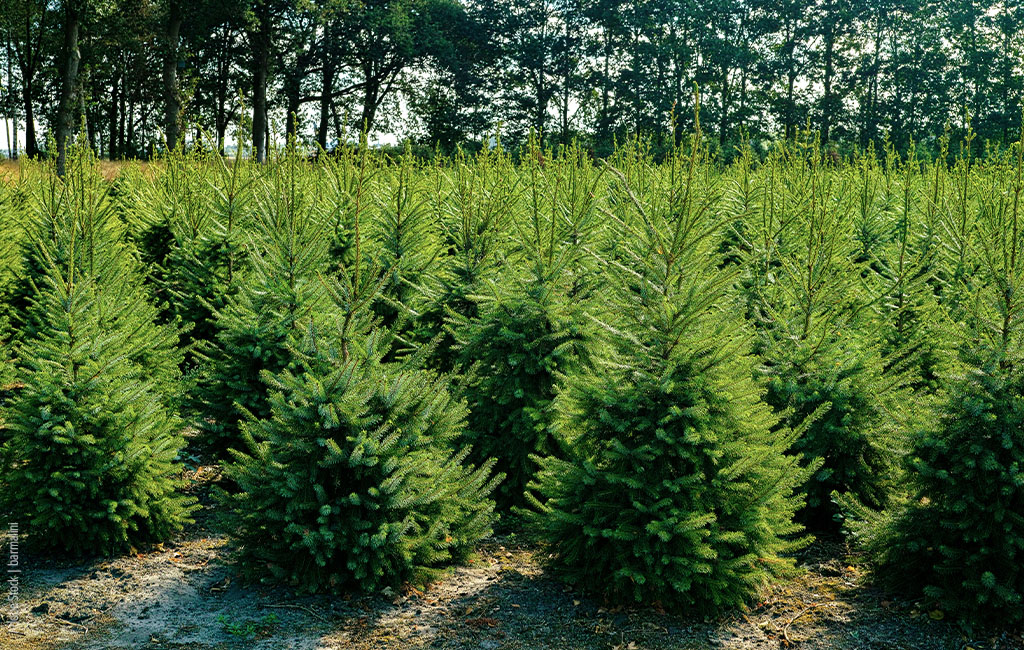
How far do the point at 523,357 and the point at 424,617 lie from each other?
6.03ft

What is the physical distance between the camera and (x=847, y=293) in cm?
Result: 561

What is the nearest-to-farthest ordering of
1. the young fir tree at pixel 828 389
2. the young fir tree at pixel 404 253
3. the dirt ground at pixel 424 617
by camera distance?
the dirt ground at pixel 424 617
the young fir tree at pixel 828 389
the young fir tree at pixel 404 253

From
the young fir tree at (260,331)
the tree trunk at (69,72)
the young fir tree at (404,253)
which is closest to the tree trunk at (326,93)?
the tree trunk at (69,72)

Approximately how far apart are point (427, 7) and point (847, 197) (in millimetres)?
35379

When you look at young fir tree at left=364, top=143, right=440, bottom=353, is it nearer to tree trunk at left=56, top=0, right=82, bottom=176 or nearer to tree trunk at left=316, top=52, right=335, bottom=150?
tree trunk at left=56, top=0, right=82, bottom=176

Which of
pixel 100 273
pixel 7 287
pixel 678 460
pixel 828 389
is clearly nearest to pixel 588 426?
pixel 678 460

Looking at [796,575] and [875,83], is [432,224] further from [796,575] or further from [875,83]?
[875,83]

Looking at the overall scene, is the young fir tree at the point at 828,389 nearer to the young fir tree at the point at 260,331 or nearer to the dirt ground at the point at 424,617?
the dirt ground at the point at 424,617

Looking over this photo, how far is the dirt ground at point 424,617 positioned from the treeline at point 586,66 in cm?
3216

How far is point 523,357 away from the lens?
5.22 meters

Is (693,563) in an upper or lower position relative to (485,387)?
lower

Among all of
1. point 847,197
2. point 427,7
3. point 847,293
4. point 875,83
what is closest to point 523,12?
point 427,7

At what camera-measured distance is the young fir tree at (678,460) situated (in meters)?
3.87

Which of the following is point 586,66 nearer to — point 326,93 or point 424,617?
point 326,93
